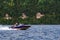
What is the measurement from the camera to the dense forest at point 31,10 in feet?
383

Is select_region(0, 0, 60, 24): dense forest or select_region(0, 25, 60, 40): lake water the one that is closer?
select_region(0, 25, 60, 40): lake water

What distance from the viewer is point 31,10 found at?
120 meters

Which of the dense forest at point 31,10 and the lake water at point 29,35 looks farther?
the dense forest at point 31,10

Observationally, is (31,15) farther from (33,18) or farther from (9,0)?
(9,0)

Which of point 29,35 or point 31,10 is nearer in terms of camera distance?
point 29,35

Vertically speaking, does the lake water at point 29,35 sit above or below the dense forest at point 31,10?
below

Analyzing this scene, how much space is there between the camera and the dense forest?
4599 inches

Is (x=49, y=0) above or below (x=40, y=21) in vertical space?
above

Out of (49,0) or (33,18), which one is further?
(49,0)

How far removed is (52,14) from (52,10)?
1834 millimetres

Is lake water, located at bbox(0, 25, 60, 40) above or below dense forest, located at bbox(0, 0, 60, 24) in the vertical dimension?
below

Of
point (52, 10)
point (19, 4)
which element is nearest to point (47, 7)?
point (52, 10)

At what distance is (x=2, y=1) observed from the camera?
400 feet

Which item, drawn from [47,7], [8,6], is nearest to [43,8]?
[47,7]
